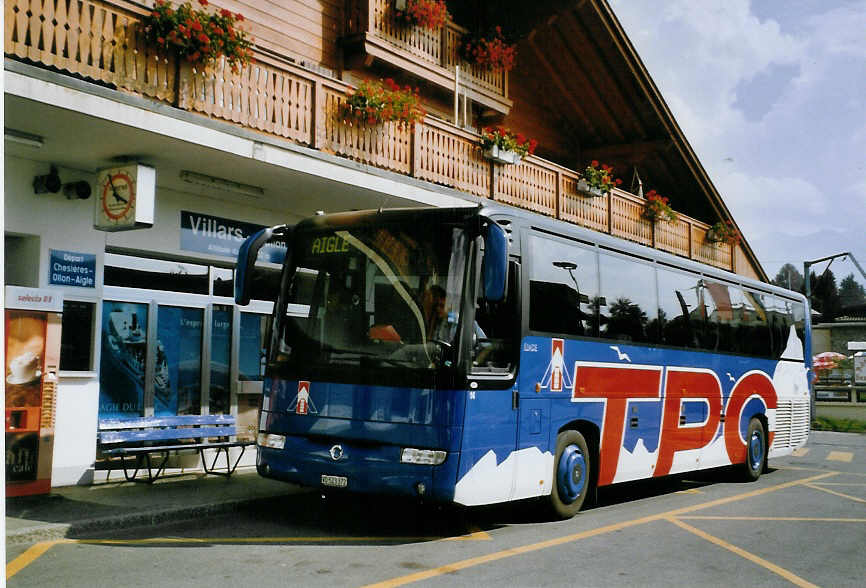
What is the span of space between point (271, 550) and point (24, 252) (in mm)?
5441

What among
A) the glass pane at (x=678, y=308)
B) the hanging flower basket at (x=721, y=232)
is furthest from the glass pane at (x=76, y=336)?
the hanging flower basket at (x=721, y=232)

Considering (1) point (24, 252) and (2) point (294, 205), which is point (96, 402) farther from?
(2) point (294, 205)

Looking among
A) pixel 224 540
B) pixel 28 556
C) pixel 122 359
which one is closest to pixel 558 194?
pixel 122 359

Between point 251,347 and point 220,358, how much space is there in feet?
2.00

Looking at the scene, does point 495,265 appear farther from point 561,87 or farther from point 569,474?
point 561,87

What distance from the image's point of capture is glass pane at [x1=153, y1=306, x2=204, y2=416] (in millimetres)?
12055

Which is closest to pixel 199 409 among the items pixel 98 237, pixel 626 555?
pixel 98 237

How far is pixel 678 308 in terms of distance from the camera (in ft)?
37.7

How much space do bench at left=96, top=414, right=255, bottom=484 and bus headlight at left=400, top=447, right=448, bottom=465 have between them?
3580 mm

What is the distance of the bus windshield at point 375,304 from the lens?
7.63 metres

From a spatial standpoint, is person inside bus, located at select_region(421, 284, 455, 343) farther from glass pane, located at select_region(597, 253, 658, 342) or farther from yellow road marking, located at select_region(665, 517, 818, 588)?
yellow road marking, located at select_region(665, 517, 818, 588)

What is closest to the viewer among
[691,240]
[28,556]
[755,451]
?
[28,556]

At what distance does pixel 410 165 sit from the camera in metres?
13.5

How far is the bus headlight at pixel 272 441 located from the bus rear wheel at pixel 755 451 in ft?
27.1
